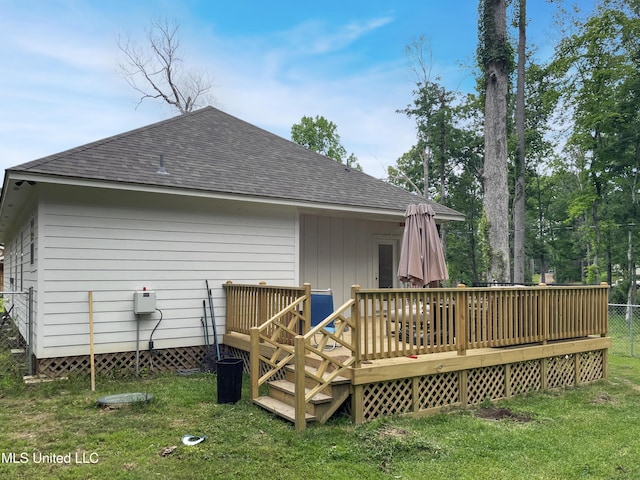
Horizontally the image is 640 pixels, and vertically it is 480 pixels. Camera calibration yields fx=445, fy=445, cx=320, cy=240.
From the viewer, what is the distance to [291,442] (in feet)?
13.3

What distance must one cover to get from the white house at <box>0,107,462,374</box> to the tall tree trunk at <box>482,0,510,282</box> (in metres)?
2.98

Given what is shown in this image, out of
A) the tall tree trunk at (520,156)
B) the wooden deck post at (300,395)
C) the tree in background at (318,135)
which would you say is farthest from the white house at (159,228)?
the tree in background at (318,135)

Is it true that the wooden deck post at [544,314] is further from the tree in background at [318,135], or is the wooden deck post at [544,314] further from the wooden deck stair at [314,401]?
the tree in background at [318,135]

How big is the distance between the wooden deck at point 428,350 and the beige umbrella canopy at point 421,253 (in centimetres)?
68

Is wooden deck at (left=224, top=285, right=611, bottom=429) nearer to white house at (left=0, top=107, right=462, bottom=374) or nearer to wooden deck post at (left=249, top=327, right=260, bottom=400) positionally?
wooden deck post at (left=249, top=327, right=260, bottom=400)

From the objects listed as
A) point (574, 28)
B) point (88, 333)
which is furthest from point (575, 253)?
point (88, 333)

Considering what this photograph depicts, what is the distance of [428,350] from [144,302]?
414 cm

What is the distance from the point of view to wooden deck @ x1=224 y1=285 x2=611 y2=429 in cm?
473

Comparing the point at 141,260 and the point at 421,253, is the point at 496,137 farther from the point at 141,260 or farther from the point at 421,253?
the point at 141,260

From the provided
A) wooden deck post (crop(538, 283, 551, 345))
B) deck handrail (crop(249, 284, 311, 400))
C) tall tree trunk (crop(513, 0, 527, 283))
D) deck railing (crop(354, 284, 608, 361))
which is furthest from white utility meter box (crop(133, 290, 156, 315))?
tall tree trunk (crop(513, 0, 527, 283))

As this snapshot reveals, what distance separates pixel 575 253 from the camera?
3266 cm

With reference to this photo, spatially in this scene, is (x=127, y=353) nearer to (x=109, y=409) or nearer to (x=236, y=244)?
(x=109, y=409)

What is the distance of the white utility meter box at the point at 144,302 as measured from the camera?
21.6 feet

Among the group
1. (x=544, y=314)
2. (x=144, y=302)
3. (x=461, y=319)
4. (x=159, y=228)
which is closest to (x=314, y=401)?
(x=461, y=319)
